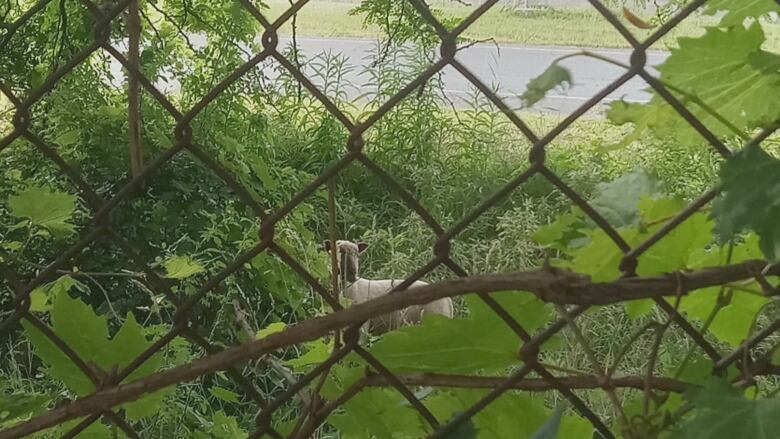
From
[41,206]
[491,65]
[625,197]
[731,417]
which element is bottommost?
[731,417]

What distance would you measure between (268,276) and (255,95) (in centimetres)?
76

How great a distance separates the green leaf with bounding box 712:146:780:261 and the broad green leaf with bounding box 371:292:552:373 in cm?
11

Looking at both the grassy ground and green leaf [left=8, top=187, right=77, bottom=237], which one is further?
the grassy ground

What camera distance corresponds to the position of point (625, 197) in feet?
1.61

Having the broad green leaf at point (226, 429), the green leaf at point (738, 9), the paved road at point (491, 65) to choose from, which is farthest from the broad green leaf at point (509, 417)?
the paved road at point (491, 65)

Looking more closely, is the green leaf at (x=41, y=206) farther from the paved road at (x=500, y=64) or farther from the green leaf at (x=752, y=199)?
the paved road at (x=500, y=64)

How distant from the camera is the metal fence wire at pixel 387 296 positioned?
46 cm

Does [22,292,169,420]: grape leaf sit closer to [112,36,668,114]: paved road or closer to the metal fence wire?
the metal fence wire

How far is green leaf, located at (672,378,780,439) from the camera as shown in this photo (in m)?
0.41

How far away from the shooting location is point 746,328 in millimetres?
545

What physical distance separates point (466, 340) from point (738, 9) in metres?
0.22

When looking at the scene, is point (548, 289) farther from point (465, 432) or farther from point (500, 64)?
point (500, 64)

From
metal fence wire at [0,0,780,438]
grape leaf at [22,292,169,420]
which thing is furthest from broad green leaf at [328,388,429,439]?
grape leaf at [22,292,169,420]

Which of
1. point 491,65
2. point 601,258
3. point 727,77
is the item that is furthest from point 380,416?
point 491,65
